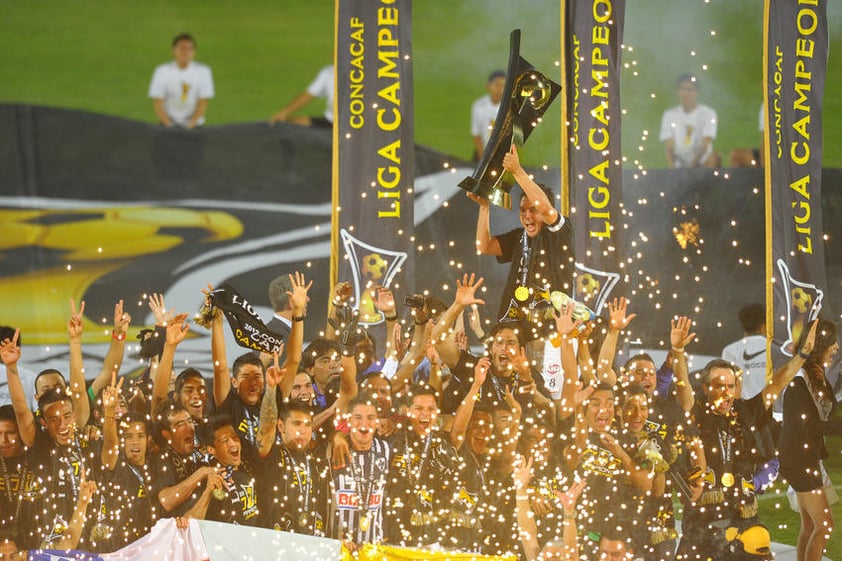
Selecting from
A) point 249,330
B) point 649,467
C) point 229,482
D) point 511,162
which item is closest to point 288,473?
point 229,482

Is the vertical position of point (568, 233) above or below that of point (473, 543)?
above

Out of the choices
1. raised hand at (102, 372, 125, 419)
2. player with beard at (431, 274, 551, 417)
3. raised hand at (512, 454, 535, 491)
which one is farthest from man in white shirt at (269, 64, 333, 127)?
raised hand at (512, 454, 535, 491)

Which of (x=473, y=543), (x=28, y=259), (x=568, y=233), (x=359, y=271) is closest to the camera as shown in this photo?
(x=473, y=543)

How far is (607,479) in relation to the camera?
20.9ft

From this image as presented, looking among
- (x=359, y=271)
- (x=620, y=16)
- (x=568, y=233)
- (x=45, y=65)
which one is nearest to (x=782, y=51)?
(x=620, y=16)

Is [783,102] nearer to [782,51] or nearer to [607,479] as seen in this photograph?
[782,51]

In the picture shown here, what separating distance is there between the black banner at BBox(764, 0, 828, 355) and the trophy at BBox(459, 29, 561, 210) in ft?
7.35

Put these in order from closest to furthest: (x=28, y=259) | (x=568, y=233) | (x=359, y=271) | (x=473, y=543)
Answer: (x=473, y=543) → (x=568, y=233) → (x=359, y=271) → (x=28, y=259)

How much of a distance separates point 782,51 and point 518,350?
3.19 meters

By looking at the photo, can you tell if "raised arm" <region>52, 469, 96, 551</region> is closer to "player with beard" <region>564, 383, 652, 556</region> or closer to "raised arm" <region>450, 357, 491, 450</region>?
"raised arm" <region>450, 357, 491, 450</region>

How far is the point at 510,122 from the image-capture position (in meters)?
6.68

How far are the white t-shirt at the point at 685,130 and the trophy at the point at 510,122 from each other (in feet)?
9.15

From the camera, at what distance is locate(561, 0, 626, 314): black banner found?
800 cm

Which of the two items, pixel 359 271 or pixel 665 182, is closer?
pixel 359 271
